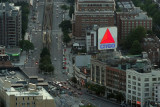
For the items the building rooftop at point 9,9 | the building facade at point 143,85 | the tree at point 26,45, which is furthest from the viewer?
the building rooftop at point 9,9

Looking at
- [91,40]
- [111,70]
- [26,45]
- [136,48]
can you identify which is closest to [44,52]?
[26,45]

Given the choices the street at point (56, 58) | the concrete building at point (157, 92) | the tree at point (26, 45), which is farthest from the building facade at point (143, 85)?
the tree at point (26, 45)

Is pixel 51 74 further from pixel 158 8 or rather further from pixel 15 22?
pixel 158 8

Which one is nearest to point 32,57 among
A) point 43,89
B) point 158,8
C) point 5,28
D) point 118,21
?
point 5,28

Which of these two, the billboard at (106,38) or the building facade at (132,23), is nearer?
the billboard at (106,38)

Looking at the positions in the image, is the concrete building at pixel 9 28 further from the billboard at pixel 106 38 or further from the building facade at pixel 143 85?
the building facade at pixel 143 85

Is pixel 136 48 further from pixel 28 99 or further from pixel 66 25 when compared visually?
pixel 28 99
